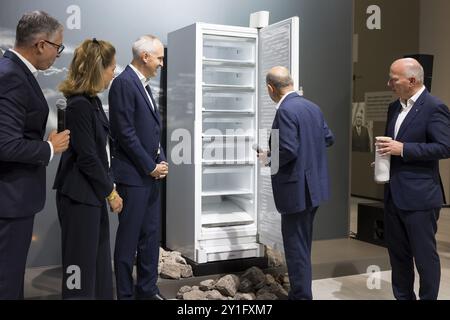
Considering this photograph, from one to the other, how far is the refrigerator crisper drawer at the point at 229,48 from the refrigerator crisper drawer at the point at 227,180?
902 mm

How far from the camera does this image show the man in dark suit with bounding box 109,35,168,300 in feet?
10.0

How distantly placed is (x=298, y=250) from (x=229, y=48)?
1.93 metres

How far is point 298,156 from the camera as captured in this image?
3174 millimetres

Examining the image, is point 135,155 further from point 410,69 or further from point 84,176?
point 410,69

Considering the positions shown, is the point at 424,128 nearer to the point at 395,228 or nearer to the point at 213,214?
the point at 395,228

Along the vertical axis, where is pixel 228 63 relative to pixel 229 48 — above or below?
below

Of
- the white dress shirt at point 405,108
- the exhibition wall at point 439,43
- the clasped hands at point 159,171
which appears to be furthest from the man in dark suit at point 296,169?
the exhibition wall at point 439,43

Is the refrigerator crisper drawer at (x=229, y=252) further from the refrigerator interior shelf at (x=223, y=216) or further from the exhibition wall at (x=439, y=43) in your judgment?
the exhibition wall at (x=439, y=43)

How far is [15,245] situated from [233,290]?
190cm

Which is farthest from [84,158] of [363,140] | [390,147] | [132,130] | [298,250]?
[363,140]

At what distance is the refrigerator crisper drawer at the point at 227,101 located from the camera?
166 inches

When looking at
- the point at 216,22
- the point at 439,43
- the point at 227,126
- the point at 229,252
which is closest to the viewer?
the point at 229,252

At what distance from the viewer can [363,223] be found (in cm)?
509

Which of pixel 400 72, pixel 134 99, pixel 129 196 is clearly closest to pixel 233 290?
pixel 129 196
